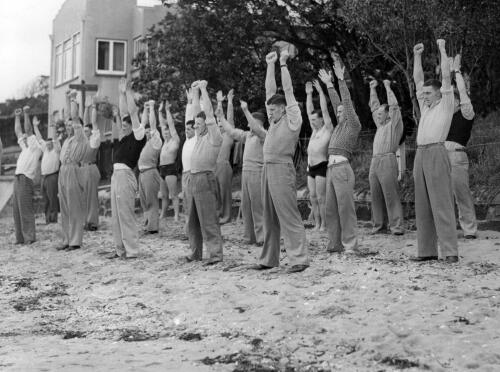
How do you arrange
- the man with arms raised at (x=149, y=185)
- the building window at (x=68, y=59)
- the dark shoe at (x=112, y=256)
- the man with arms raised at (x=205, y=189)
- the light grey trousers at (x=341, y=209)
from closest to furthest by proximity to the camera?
the light grey trousers at (x=341, y=209) < the man with arms raised at (x=205, y=189) < the dark shoe at (x=112, y=256) < the man with arms raised at (x=149, y=185) < the building window at (x=68, y=59)

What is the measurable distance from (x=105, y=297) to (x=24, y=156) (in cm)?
Answer: 644

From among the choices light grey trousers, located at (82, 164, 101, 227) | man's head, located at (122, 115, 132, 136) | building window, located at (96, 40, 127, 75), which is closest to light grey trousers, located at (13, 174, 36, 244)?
light grey trousers, located at (82, 164, 101, 227)

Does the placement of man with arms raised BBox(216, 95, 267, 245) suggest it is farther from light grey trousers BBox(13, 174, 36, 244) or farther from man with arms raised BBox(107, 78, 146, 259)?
light grey trousers BBox(13, 174, 36, 244)

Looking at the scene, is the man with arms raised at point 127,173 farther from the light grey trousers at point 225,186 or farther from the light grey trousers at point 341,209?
the light grey trousers at point 225,186

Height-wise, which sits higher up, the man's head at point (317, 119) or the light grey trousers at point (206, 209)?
the man's head at point (317, 119)

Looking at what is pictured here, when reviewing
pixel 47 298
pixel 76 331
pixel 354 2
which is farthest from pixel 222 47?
pixel 76 331

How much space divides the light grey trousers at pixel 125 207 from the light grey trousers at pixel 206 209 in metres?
1.20

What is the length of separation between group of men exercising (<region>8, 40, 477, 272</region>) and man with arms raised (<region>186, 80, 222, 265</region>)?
1cm

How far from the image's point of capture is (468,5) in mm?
13039

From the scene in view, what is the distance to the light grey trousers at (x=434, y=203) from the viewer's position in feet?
28.5

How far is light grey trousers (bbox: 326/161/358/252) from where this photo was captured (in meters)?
10.1

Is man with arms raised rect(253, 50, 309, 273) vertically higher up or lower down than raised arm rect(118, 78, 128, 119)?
lower down

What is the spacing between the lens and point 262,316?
7.04 m

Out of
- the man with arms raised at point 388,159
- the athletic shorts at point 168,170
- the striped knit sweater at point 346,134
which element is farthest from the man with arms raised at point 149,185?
the striped knit sweater at point 346,134
